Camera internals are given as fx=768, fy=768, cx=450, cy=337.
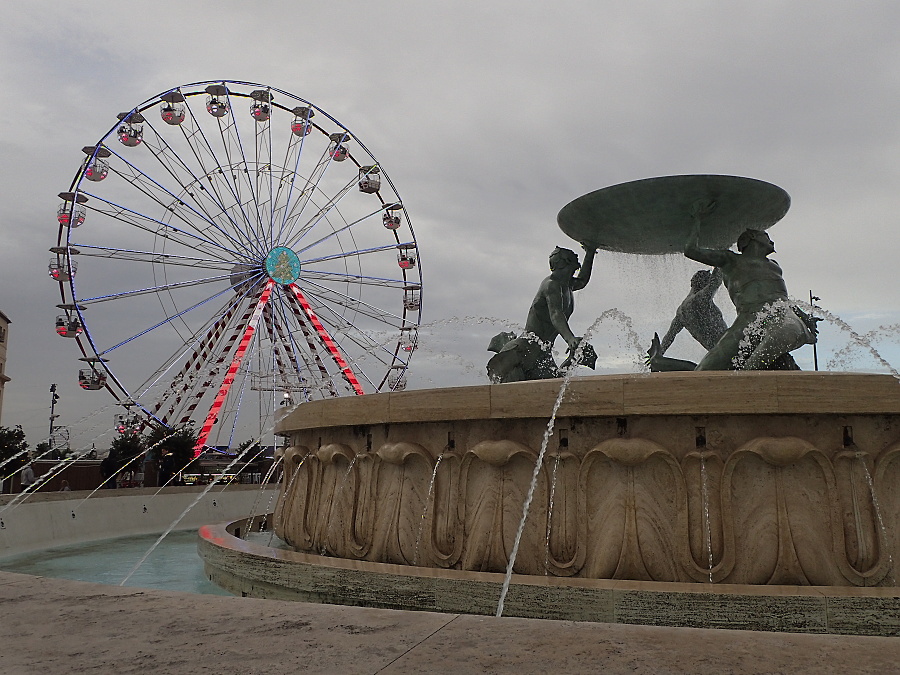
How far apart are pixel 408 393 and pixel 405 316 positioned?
22.8m

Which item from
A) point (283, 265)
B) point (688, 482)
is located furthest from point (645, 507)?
point (283, 265)

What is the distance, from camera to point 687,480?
4797 millimetres

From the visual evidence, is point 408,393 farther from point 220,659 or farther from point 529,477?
point 220,659

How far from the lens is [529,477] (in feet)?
16.8

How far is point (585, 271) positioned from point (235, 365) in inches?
722

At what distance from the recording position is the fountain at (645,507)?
420 centimetres

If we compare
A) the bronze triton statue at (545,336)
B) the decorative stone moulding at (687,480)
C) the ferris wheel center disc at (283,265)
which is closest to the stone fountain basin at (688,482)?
the decorative stone moulding at (687,480)

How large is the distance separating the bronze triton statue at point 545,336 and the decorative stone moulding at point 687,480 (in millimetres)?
3429

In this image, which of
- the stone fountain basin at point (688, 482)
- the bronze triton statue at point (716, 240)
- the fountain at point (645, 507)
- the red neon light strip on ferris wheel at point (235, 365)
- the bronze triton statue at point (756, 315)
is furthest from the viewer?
the red neon light strip on ferris wheel at point (235, 365)

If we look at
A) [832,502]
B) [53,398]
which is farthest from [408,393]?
[53,398]

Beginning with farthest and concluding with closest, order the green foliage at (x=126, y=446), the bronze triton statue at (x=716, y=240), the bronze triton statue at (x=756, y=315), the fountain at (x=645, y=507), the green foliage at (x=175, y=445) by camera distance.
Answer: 1. the green foliage at (x=126, y=446)
2. the green foliage at (x=175, y=445)
3. the bronze triton statue at (x=716, y=240)
4. the bronze triton statue at (x=756, y=315)
5. the fountain at (x=645, y=507)

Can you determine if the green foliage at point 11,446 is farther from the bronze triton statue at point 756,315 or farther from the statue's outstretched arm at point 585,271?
the bronze triton statue at point 756,315

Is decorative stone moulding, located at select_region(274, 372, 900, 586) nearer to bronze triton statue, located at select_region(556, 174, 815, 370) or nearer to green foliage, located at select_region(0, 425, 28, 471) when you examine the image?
bronze triton statue, located at select_region(556, 174, 815, 370)

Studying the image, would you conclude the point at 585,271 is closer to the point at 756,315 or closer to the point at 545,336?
the point at 545,336
